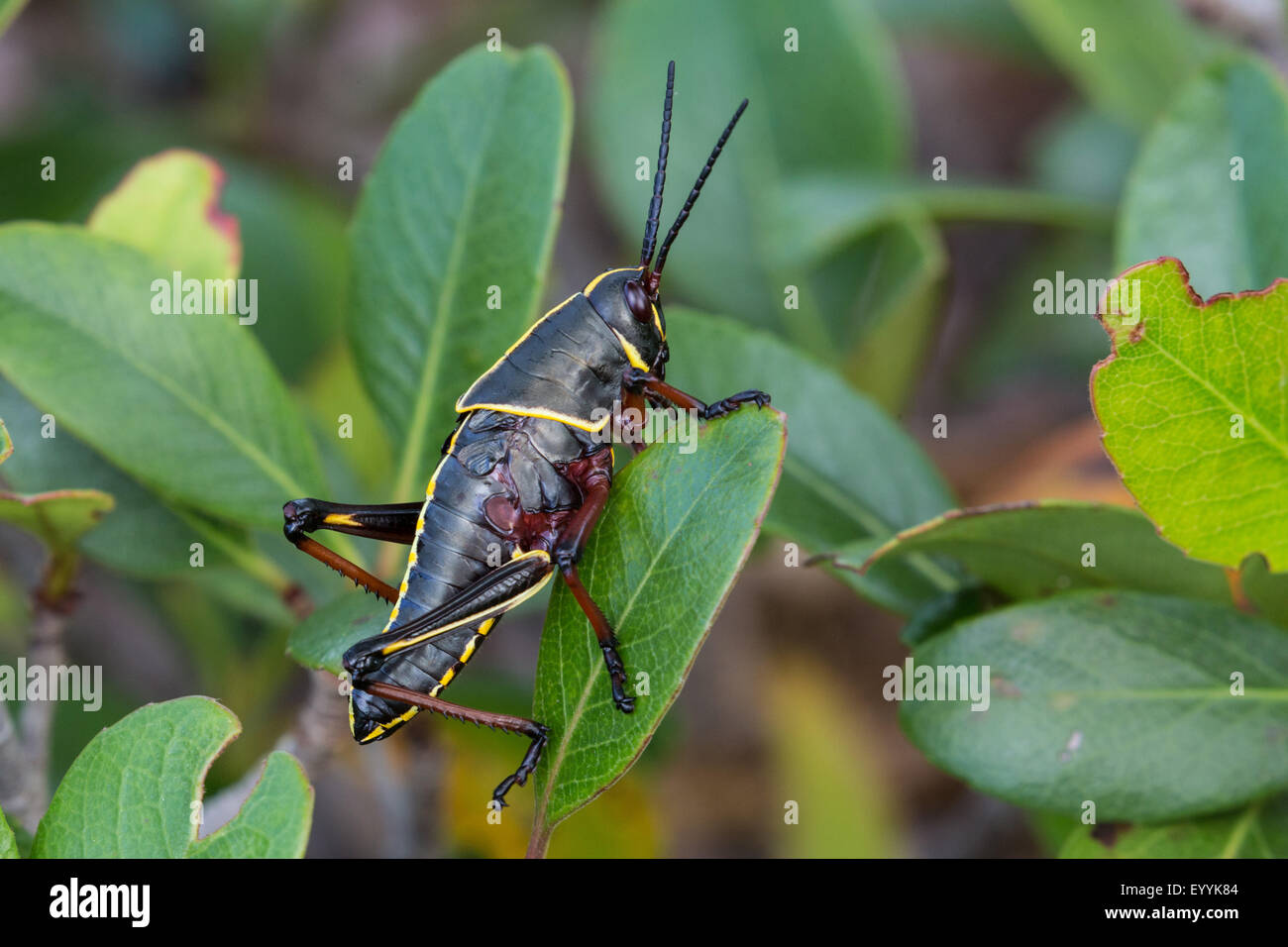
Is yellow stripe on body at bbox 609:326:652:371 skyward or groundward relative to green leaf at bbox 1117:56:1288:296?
groundward

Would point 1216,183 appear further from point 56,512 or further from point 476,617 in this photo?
point 56,512

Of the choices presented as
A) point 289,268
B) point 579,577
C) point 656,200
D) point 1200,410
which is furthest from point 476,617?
point 289,268

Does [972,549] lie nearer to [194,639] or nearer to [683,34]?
[683,34]

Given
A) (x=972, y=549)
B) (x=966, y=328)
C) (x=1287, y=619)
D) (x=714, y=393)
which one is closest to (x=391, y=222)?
(x=714, y=393)

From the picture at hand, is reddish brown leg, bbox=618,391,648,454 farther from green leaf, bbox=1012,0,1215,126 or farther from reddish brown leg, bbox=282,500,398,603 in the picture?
green leaf, bbox=1012,0,1215,126

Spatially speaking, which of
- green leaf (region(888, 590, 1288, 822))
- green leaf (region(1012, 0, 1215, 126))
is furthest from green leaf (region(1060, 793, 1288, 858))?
green leaf (region(1012, 0, 1215, 126))

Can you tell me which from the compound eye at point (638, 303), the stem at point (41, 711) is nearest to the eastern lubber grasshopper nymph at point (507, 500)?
the compound eye at point (638, 303)
